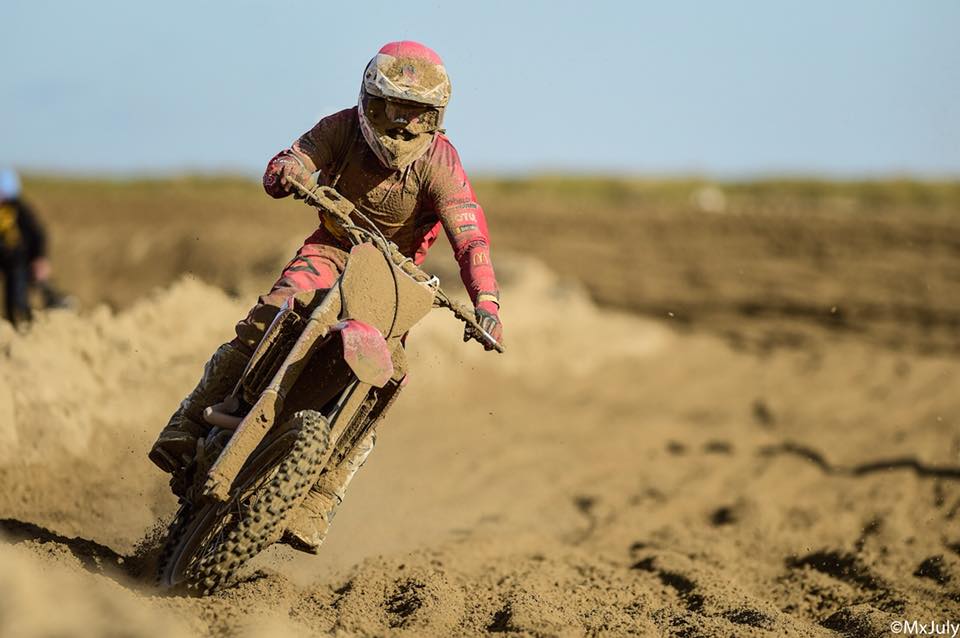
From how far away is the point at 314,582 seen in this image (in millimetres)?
6844

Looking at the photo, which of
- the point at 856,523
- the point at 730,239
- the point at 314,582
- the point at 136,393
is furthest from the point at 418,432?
the point at 730,239

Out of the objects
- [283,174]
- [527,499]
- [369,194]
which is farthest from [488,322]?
[527,499]

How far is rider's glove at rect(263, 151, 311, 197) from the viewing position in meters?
5.95

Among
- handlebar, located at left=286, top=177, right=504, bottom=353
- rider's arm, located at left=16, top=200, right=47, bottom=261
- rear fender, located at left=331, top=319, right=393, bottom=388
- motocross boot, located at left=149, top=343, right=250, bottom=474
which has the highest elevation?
handlebar, located at left=286, top=177, right=504, bottom=353

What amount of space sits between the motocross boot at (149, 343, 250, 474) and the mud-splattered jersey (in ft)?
3.39

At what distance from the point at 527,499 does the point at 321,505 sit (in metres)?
4.54

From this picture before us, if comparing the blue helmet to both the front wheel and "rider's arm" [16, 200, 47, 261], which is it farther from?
the front wheel

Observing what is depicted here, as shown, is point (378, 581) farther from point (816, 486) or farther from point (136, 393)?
point (816, 486)

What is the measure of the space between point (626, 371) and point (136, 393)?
908 cm

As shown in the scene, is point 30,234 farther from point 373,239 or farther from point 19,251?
point 373,239

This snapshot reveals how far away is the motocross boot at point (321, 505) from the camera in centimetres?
594

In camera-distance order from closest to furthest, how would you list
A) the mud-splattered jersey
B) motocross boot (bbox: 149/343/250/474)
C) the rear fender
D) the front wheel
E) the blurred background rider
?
the front wheel < the rear fender < motocross boot (bbox: 149/343/250/474) < the mud-splattered jersey < the blurred background rider

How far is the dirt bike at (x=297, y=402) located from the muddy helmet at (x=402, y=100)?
39cm

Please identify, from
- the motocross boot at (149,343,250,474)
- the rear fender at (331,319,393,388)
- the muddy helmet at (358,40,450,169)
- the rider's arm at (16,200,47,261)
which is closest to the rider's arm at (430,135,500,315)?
the muddy helmet at (358,40,450,169)
